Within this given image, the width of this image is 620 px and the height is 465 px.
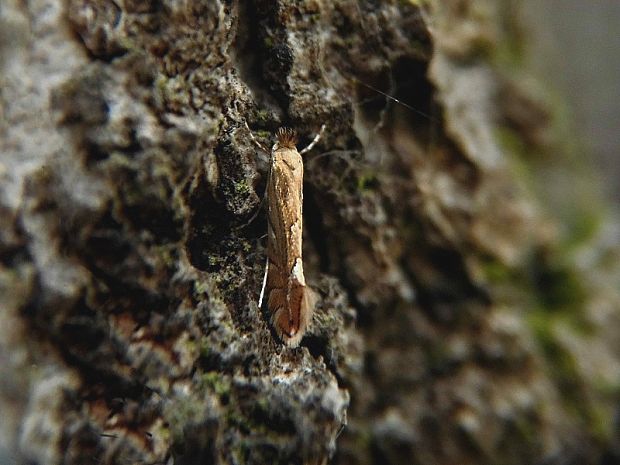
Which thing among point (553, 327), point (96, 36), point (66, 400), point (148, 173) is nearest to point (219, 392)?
point (66, 400)

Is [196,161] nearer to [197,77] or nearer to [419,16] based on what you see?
[197,77]

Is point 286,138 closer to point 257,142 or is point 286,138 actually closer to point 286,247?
point 257,142

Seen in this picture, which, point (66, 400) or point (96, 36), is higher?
point (96, 36)

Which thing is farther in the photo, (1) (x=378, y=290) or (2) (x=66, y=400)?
(1) (x=378, y=290)

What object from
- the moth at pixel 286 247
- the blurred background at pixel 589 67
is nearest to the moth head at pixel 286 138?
the moth at pixel 286 247

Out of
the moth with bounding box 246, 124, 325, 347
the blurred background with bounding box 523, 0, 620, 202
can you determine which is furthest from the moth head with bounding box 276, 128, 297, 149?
Answer: the blurred background with bounding box 523, 0, 620, 202

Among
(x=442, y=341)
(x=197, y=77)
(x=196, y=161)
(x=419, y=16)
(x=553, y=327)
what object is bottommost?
(x=553, y=327)

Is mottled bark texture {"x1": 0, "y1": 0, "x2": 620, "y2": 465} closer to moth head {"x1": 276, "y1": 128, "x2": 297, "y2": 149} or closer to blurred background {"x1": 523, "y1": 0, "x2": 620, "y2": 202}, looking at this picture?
moth head {"x1": 276, "y1": 128, "x2": 297, "y2": 149}
